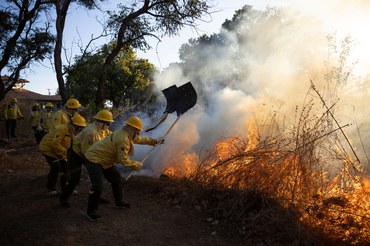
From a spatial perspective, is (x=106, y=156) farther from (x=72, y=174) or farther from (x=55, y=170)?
(x=55, y=170)

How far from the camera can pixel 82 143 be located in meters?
4.85

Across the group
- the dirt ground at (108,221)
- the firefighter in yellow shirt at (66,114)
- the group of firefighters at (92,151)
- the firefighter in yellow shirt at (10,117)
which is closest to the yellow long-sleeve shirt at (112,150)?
the group of firefighters at (92,151)

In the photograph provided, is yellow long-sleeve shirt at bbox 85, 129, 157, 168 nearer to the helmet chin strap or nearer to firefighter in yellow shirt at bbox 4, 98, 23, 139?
the helmet chin strap

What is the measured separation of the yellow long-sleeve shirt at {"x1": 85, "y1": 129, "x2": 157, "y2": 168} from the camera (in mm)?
4359

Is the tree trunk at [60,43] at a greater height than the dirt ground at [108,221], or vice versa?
the tree trunk at [60,43]

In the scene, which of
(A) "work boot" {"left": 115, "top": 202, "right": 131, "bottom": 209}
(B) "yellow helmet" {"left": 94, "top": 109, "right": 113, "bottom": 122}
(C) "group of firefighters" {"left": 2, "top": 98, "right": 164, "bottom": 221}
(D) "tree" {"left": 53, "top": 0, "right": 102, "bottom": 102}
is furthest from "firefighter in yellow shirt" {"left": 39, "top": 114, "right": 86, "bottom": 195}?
(D) "tree" {"left": 53, "top": 0, "right": 102, "bottom": 102}

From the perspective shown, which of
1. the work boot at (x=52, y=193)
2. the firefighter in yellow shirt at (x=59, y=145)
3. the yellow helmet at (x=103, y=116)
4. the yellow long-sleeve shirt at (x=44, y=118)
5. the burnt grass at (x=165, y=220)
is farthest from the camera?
the yellow long-sleeve shirt at (x=44, y=118)

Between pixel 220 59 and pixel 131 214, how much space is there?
15470 millimetres

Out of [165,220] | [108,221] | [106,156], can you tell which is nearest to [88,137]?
[106,156]

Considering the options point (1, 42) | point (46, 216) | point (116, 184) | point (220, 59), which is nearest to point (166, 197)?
point (116, 184)

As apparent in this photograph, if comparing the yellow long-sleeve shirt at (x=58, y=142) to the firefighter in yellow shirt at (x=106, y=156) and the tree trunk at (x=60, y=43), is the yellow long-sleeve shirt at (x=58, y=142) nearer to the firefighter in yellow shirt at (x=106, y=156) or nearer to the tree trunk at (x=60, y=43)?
the firefighter in yellow shirt at (x=106, y=156)

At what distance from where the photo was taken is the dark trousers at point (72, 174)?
4.93 meters

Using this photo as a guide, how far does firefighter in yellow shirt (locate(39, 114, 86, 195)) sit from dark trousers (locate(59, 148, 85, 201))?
373mm

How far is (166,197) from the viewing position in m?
5.35
